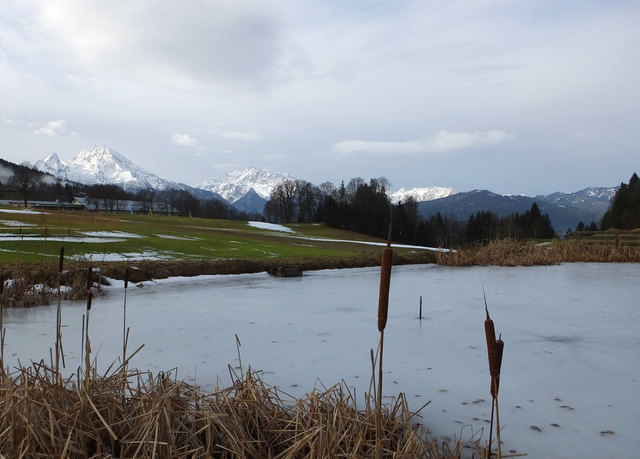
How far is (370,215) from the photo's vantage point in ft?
195

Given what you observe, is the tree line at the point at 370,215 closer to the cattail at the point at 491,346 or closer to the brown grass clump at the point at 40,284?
the brown grass clump at the point at 40,284

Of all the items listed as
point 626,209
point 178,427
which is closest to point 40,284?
point 178,427

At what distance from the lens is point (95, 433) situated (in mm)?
2031

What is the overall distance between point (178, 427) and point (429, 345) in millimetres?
2813

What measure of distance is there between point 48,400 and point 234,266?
923 centimetres

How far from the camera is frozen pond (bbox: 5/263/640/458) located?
104 inches

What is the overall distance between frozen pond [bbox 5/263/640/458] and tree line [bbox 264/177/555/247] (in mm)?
40270

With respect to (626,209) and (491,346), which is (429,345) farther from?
(626,209)

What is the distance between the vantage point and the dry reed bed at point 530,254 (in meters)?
14.1

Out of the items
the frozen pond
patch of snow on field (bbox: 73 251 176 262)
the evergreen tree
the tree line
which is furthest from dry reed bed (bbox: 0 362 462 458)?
the evergreen tree

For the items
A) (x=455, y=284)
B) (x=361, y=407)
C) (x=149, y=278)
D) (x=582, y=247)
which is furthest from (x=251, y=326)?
(x=582, y=247)

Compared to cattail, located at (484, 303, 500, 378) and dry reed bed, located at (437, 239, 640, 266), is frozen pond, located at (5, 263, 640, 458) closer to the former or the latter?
cattail, located at (484, 303, 500, 378)

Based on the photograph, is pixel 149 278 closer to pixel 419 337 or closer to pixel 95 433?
pixel 419 337

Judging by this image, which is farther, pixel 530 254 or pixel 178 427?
pixel 530 254
